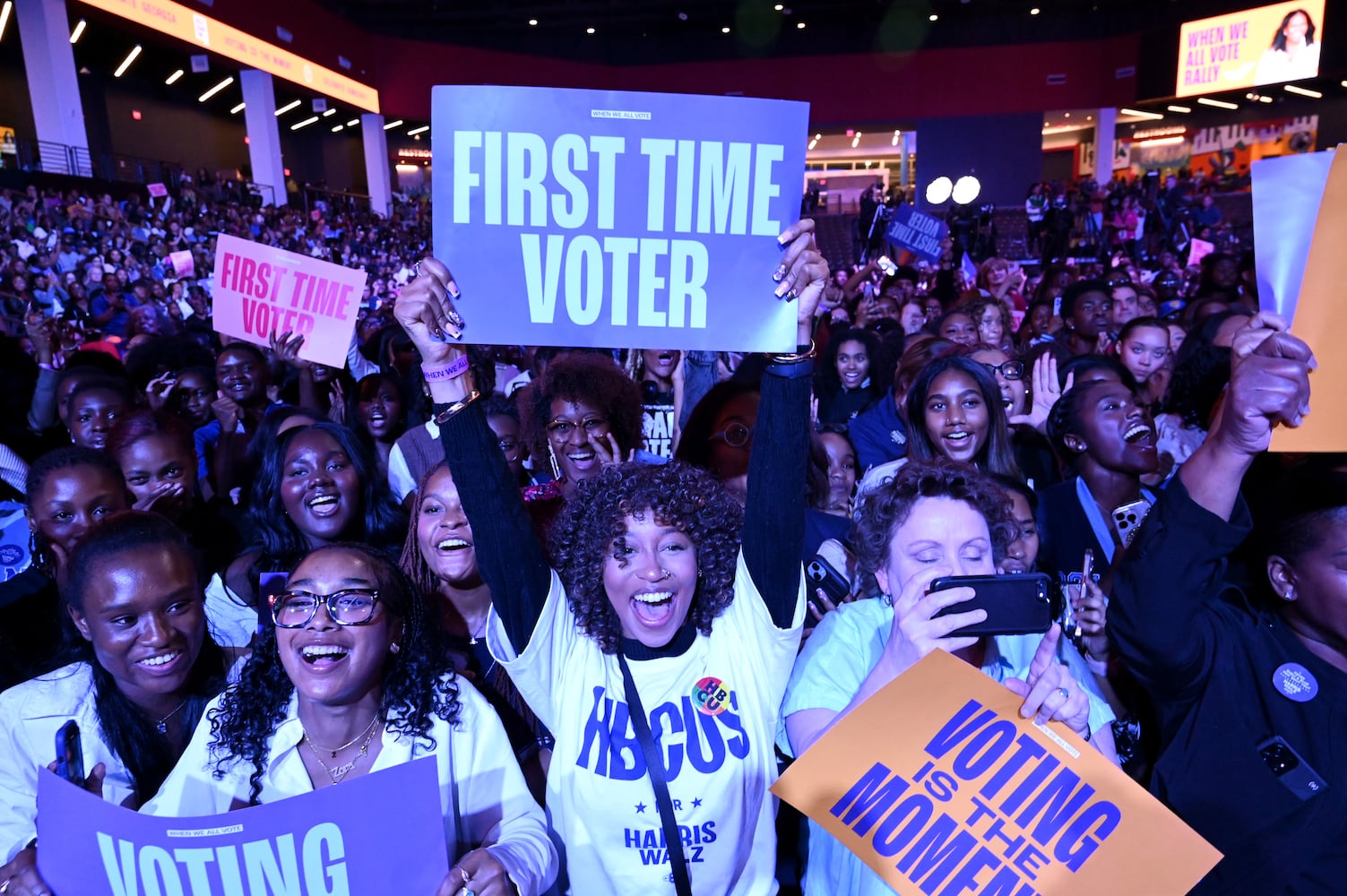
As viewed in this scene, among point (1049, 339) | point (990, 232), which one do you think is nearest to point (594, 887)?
point (1049, 339)

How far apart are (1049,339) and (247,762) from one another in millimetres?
5549

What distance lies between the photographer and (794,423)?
200 centimetres

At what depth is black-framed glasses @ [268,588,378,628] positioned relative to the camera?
6.44ft

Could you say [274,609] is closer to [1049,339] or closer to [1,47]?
[1049,339]

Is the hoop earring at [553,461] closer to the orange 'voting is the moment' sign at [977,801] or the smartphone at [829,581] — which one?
the smartphone at [829,581]

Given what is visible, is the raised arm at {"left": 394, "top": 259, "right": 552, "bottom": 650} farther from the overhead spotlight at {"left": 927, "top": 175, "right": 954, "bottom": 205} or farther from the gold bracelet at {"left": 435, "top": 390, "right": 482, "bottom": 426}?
the overhead spotlight at {"left": 927, "top": 175, "right": 954, "bottom": 205}

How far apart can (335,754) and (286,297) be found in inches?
129

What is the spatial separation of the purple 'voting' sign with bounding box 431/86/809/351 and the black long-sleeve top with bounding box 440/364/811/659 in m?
0.20

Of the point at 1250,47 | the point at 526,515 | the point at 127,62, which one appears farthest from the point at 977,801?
the point at 1250,47

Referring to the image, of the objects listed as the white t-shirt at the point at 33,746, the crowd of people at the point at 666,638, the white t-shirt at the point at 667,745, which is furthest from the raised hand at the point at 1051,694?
the white t-shirt at the point at 33,746

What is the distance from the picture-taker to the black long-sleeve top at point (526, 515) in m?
1.96

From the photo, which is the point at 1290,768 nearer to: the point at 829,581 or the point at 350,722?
the point at 829,581

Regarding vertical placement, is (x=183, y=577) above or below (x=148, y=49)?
below

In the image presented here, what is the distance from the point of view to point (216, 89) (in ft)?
88.3
